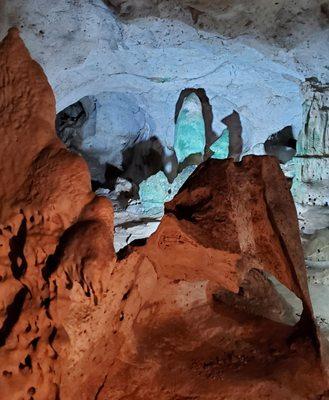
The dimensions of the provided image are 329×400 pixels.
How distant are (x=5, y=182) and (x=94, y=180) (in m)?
5.78

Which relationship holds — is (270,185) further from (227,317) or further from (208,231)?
(227,317)

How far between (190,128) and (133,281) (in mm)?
4551

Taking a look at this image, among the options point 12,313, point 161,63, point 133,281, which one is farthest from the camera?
point 161,63

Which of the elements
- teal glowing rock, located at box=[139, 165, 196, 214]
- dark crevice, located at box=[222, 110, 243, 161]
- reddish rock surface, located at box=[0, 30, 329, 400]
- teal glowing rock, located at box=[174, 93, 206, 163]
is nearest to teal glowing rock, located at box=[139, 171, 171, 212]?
teal glowing rock, located at box=[139, 165, 196, 214]

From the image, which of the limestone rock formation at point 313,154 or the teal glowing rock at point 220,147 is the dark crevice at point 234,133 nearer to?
the teal glowing rock at point 220,147

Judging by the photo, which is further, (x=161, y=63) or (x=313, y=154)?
(x=313, y=154)

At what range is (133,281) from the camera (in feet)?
9.91

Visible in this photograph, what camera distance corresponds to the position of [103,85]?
21.3 feet

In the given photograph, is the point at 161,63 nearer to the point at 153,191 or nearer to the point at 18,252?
the point at 153,191

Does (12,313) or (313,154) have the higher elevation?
(12,313)

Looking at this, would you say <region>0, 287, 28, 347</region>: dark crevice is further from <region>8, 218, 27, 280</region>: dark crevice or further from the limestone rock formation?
the limestone rock formation

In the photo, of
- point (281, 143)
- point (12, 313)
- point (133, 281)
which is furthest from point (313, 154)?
point (12, 313)

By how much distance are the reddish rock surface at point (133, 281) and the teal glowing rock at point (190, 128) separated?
3.45 m

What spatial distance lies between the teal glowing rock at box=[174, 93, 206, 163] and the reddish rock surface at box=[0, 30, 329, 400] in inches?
136
